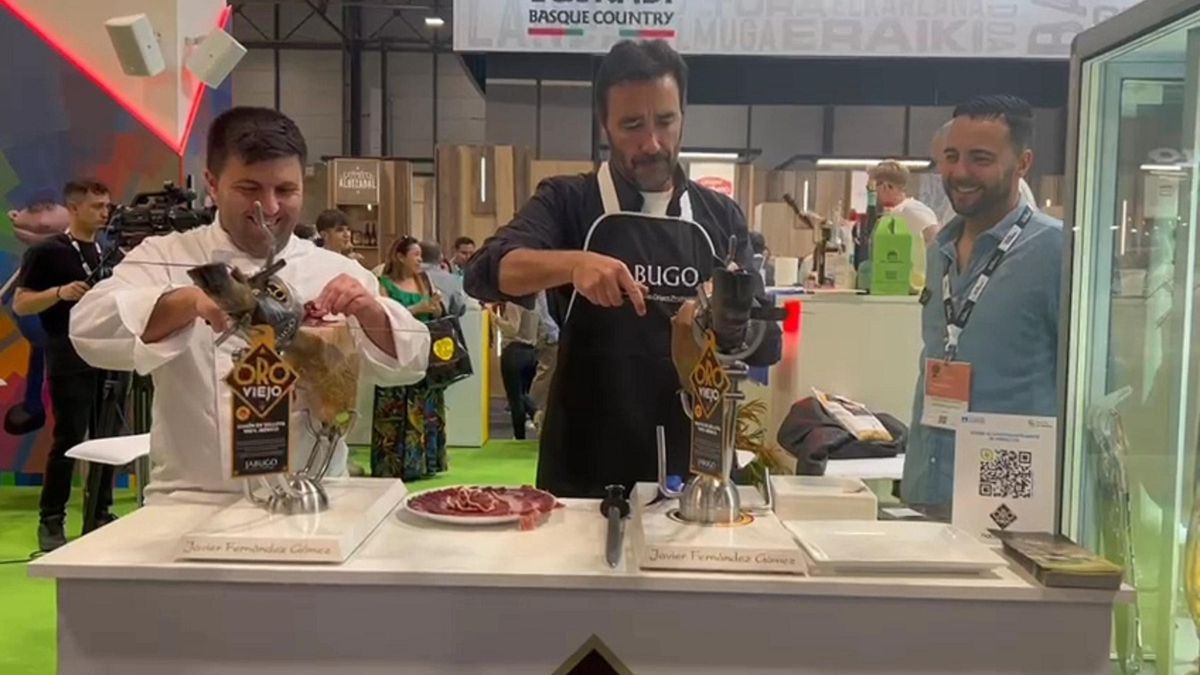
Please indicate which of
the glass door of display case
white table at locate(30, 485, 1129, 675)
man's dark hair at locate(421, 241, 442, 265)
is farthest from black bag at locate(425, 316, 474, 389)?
the glass door of display case

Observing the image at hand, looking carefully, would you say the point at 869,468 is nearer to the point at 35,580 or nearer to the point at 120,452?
the point at 120,452

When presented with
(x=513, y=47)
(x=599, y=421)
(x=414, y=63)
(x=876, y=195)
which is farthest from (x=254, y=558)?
(x=414, y=63)

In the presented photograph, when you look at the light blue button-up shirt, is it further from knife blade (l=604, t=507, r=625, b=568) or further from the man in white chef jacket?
the man in white chef jacket

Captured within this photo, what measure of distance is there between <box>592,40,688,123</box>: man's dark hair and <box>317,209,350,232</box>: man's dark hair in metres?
0.64

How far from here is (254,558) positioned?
1238 mm

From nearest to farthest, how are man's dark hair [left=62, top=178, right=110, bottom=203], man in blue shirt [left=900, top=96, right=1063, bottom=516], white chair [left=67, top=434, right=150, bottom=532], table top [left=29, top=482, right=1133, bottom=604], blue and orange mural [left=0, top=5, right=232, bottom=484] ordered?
table top [left=29, top=482, right=1133, bottom=604] → man in blue shirt [left=900, top=96, right=1063, bottom=516] → white chair [left=67, top=434, right=150, bottom=532] → man's dark hair [left=62, top=178, right=110, bottom=203] → blue and orange mural [left=0, top=5, right=232, bottom=484]

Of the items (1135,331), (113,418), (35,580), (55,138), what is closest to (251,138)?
(1135,331)

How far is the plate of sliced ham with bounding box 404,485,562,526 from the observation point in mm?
1396

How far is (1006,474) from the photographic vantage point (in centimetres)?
140

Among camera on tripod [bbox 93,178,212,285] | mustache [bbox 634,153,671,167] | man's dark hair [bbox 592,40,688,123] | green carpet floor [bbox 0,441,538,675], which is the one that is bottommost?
green carpet floor [bbox 0,441,538,675]

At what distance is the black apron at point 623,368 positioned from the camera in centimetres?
164

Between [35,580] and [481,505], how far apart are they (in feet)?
8.73

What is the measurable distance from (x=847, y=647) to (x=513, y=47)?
177 cm

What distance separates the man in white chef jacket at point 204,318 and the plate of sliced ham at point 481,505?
0.16 metres
